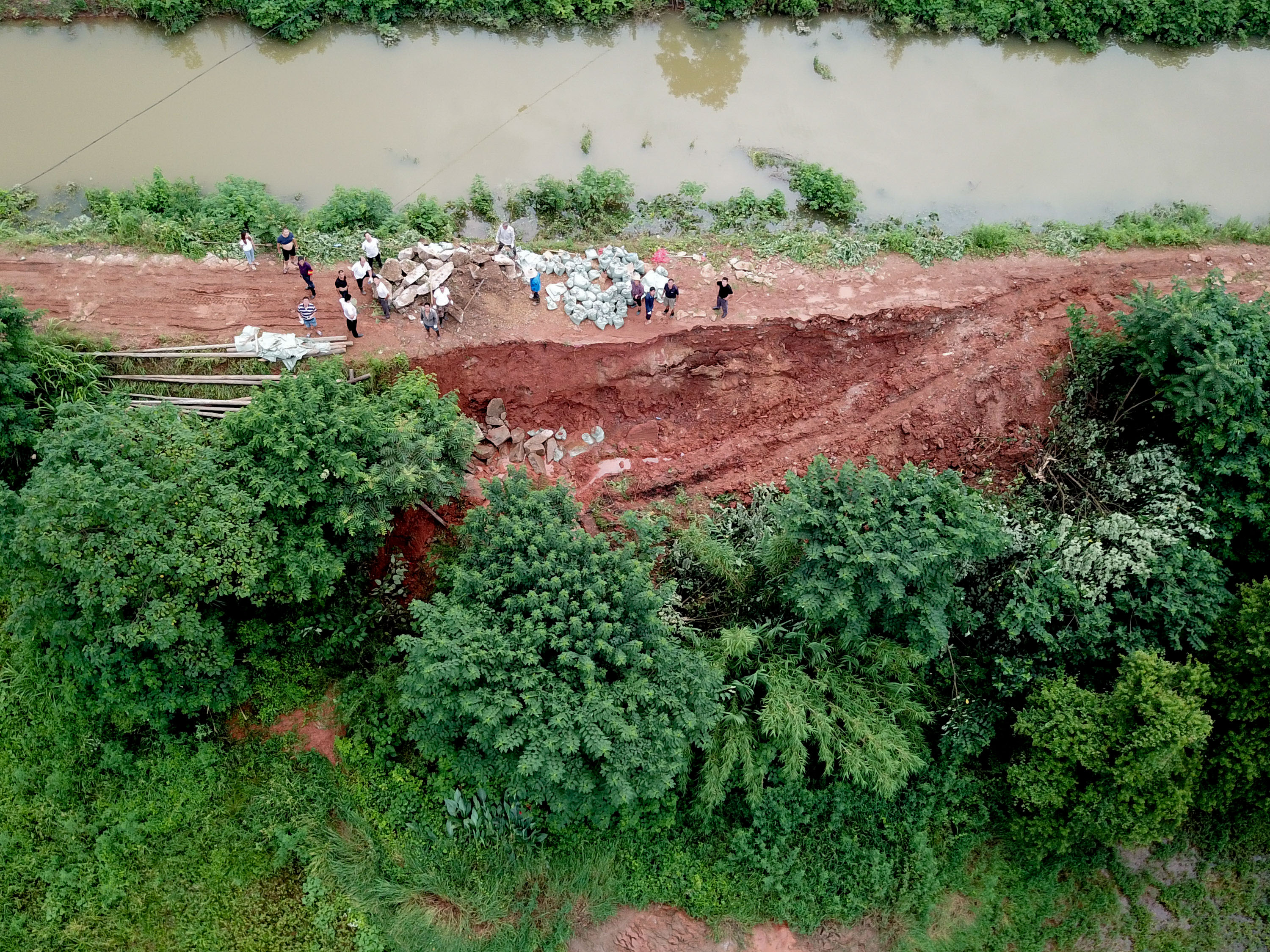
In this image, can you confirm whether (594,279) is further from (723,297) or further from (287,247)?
(287,247)

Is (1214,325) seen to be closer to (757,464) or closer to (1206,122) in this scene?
(757,464)

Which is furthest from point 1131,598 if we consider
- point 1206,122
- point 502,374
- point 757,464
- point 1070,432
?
point 1206,122

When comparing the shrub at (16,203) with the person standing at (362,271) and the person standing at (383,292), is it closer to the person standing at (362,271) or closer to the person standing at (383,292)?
the person standing at (362,271)

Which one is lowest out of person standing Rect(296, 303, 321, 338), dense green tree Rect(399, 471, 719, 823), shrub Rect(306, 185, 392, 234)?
dense green tree Rect(399, 471, 719, 823)

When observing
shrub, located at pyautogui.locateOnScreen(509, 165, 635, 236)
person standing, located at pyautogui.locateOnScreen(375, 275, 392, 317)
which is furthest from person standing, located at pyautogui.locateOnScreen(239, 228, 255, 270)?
shrub, located at pyautogui.locateOnScreen(509, 165, 635, 236)

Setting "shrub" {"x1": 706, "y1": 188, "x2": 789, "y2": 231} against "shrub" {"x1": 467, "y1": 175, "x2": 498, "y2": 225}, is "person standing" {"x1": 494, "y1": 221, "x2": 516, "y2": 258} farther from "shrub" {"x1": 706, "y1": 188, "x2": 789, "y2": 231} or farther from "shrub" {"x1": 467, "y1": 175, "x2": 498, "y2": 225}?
"shrub" {"x1": 706, "y1": 188, "x2": 789, "y2": 231}

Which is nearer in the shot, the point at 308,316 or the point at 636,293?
the point at 308,316

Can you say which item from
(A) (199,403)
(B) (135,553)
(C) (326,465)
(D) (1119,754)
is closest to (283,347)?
(A) (199,403)
